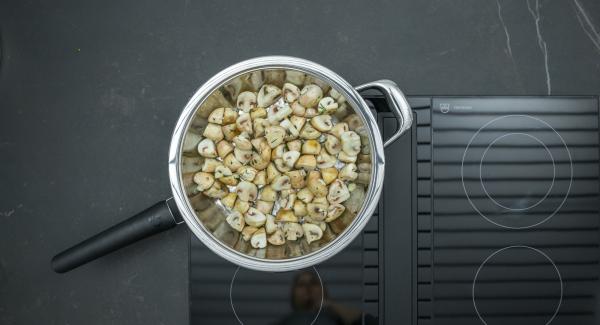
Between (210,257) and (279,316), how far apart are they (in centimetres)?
13

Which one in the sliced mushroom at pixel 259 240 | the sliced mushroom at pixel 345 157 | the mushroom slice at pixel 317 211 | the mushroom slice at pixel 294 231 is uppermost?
the sliced mushroom at pixel 345 157

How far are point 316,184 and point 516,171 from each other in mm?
303

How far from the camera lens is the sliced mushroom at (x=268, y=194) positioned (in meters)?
0.65

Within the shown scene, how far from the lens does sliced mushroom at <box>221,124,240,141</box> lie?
642 millimetres

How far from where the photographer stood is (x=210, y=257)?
0.69 meters

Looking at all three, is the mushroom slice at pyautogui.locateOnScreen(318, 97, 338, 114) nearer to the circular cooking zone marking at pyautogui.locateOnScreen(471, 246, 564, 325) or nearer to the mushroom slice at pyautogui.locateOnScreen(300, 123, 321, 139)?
the mushroom slice at pyautogui.locateOnScreen(300, 123, 321, 139)

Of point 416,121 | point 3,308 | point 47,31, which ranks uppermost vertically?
point 47,31

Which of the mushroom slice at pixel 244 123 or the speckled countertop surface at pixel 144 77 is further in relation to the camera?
the speckled countertop surface at pixel 144 77

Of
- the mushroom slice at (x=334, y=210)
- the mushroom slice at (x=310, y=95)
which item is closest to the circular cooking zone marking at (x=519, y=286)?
the mushroom slice at (x=334, y=210)

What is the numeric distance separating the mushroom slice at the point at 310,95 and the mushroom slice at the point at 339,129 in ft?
0.13

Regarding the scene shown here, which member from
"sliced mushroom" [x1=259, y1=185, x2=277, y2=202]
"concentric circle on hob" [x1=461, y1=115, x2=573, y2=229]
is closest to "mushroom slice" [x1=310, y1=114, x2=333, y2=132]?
"sliced mushroom" [x1=259, y1=185, x2=277, y2=202]

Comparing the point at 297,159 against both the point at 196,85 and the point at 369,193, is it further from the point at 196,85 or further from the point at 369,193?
the point at 196,85

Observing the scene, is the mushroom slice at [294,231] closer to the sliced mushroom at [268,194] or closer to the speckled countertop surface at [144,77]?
the sliced mushroom at [268,194]

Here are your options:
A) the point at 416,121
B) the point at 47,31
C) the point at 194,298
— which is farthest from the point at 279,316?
the point at 47,31
